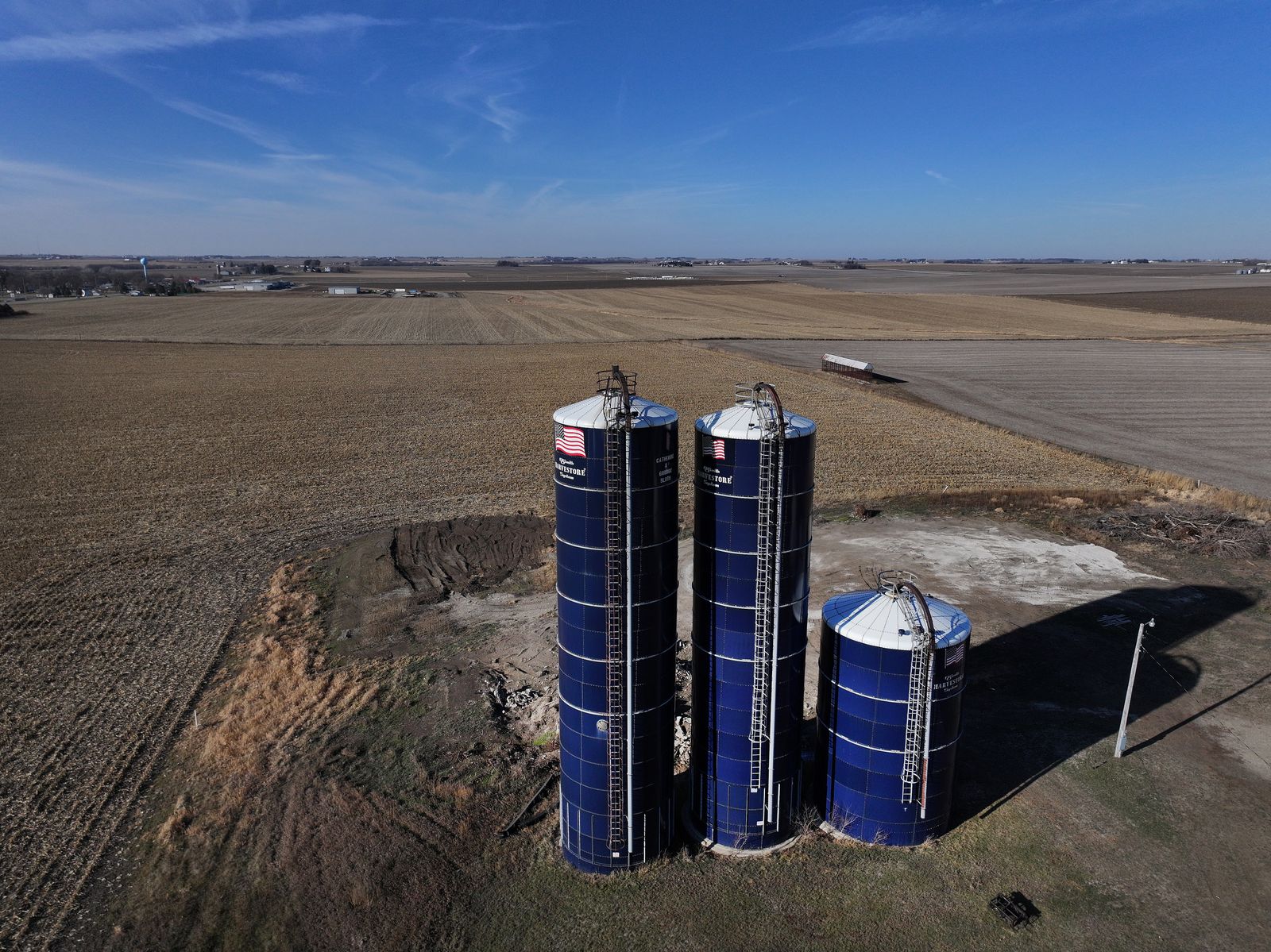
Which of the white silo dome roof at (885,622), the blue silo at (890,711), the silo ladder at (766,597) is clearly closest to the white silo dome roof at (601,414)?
the silo ladder at (766,597)

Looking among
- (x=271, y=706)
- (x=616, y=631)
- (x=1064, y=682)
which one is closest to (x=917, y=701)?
(x=616, y=631)

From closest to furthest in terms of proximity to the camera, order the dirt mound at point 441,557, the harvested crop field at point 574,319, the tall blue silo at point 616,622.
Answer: the tall blue silo at point 616,622 → the dirt mound at point 441,557 → the harvested crop field at point 574,319

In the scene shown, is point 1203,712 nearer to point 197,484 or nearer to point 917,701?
point 917,701

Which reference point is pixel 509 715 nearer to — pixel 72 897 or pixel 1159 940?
pixel 72 897

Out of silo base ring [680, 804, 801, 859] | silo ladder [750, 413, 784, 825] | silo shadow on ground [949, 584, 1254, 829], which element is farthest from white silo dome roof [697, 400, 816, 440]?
silo shadow on ground [949, 584, 1254, 829]

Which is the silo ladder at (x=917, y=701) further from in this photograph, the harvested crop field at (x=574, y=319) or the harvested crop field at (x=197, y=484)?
the harvested crop field at (x=574, y=319)
